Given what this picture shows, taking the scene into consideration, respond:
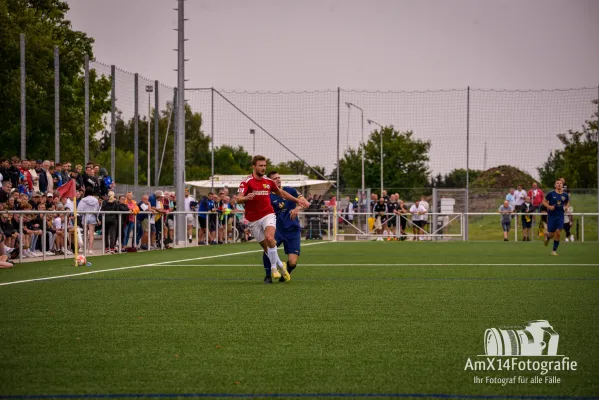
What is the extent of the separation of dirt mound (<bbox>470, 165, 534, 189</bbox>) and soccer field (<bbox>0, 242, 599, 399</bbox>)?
2206 centimetres

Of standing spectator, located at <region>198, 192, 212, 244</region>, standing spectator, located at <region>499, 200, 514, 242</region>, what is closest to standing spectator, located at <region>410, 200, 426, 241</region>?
standing spectator, located at <region>499, 200, 514, 242</region>

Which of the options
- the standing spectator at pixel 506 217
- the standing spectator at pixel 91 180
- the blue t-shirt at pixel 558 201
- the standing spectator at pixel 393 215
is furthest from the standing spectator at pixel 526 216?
the standing spectator at pixel 91 180

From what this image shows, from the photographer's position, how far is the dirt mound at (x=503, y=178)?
36.3 m

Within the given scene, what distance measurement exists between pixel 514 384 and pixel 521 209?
3123 cm

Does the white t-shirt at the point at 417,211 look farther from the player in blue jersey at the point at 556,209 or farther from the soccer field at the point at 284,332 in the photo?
the soccer field at the point at 284,332

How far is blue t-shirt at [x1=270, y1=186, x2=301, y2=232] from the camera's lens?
14.3 meters

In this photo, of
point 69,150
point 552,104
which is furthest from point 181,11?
point 552,104

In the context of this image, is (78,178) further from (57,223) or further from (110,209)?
(57,223)

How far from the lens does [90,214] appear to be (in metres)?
21.7

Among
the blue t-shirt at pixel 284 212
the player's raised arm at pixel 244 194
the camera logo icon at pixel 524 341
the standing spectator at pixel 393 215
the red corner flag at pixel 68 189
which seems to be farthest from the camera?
the standing spectator at pixel 393 215

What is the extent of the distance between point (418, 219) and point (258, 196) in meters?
23.5

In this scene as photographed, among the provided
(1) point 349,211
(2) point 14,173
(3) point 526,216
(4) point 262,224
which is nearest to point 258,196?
(4) point 262,224

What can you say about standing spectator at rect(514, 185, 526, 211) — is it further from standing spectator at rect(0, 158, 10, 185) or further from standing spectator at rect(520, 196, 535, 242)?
standing spectator at rect(0, 158, 10, 185)

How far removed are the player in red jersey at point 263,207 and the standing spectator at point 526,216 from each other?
76.0ft
